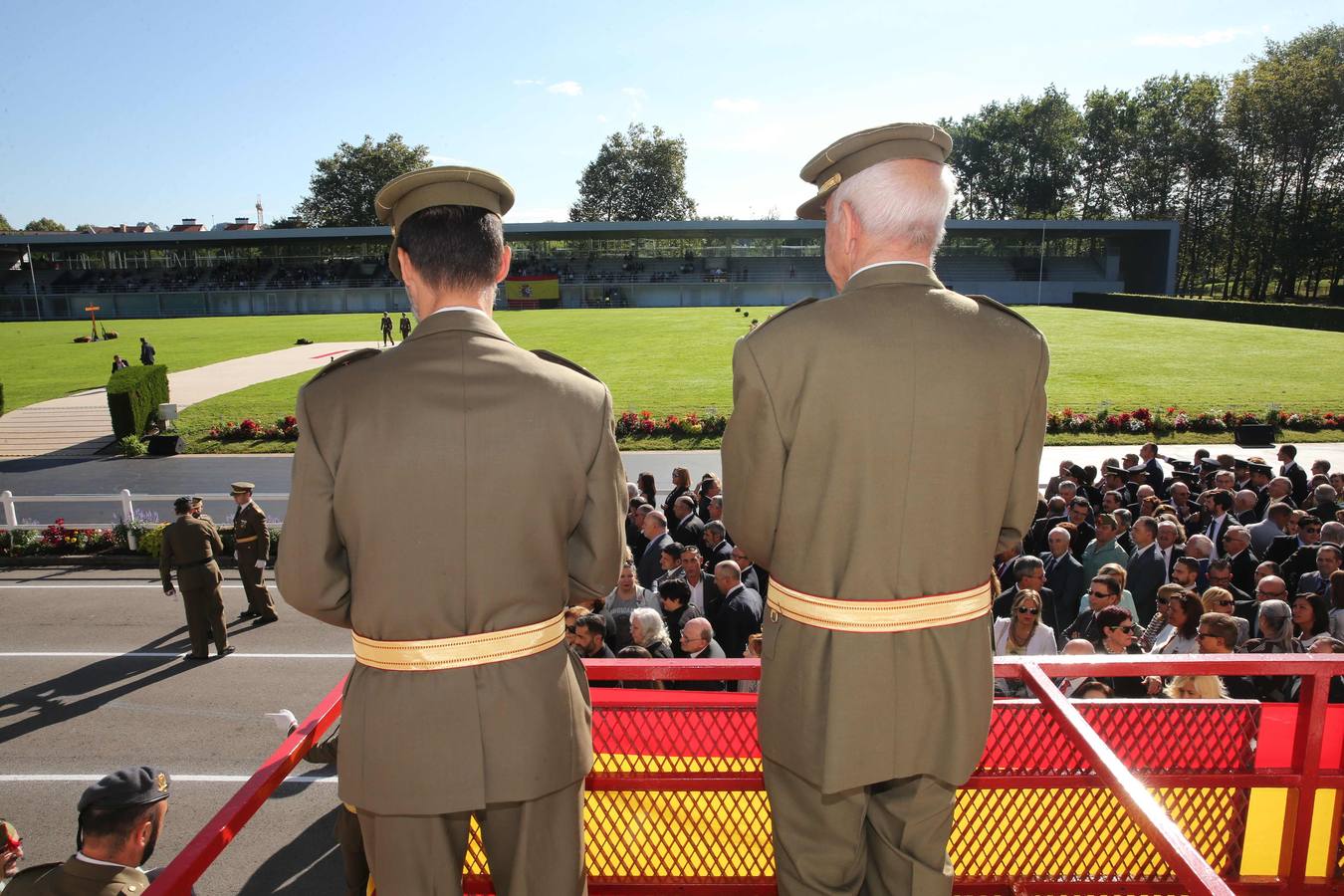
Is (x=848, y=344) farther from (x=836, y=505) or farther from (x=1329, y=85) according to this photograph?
(x=1329, y=85)

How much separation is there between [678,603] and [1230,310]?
172ft

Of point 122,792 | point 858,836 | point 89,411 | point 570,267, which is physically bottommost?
point 89,411

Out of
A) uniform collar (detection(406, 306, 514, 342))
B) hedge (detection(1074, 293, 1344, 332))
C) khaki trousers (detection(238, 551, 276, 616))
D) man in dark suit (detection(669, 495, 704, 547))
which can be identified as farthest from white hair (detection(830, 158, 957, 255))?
hedge (detection(1074, 293, 1344, 332))

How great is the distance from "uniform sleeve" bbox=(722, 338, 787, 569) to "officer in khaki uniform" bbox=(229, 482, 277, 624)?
1045 centimetres

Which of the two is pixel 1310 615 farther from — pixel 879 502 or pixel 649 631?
pixel 879 502

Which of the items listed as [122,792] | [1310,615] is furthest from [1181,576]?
[122,792]

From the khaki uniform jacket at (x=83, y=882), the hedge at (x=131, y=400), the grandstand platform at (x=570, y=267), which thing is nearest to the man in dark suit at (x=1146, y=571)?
the khaki uniform jacket at (x=83, y=882)

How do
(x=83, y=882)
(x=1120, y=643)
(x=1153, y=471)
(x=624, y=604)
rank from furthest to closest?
1. (x=1153, y=471)
2. (x=624, y=604)
3. (x=1120, y=643)
4. (x=83, y=882)

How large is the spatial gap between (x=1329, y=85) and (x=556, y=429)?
79.6 m

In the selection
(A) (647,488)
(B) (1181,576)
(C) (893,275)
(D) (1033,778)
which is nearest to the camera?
(C) (893,275)

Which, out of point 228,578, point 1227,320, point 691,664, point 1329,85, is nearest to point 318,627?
point 228,578

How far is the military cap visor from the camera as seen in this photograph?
3332 mm

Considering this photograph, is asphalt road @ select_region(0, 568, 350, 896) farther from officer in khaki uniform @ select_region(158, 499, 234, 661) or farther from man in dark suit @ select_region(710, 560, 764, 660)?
man in dark suit @ select_region(710, 560, 764, 660)

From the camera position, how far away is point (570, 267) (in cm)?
7200
